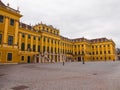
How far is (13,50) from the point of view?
31.4 m

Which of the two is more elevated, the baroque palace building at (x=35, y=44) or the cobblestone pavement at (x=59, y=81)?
the baroque palace building at (x=35, y=44)

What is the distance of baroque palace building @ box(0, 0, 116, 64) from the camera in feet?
99.5

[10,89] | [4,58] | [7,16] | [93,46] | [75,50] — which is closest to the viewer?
[10,89]

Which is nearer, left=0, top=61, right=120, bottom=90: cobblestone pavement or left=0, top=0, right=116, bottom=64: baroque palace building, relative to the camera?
left=0, top=61, right=120, bottom=90: cobblestone pavement

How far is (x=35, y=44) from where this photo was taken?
159 feet

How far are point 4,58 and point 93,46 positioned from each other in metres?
73.6

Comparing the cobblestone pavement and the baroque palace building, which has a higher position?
the baroque palace building

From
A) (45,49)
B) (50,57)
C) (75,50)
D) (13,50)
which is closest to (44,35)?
(45,49)

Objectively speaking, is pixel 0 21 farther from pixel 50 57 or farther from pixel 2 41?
pixel 50 57

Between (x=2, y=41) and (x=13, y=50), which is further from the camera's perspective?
(x=13, y=50)

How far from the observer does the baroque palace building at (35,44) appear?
30312 mm

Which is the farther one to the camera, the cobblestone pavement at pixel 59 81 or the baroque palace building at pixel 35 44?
the baroque palace building at pixel 35 44

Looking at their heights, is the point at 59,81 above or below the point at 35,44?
below

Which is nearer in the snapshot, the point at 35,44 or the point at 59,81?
the point at 59,81
